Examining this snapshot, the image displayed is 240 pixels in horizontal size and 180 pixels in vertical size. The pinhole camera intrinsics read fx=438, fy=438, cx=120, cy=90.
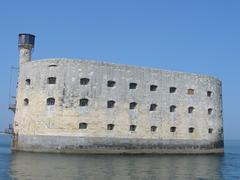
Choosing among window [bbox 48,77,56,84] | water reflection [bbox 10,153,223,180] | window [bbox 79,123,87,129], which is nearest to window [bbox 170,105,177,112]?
window [bbox 79,123,87,129]

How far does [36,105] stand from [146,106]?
29.3ft

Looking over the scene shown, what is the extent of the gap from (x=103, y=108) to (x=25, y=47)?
364 inches

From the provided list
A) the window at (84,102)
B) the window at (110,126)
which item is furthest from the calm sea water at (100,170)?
the window at (84,102)

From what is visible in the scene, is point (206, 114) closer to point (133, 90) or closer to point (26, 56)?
point (133, 90)

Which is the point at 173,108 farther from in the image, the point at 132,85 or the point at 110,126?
the point at 110,126

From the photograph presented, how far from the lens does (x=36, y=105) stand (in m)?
34.1

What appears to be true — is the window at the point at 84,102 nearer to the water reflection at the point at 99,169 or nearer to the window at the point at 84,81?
the window at the point at 84,81

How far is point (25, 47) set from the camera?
124ft

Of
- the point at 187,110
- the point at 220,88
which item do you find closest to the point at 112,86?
the point at 187,110

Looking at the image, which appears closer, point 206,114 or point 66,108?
point 66,108

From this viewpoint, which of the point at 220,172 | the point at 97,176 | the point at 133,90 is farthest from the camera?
the point at 133,90

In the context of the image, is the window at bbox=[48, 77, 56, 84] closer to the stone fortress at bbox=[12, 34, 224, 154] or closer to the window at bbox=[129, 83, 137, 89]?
the stone fortress at bbox=[12, 34, 224, 154]

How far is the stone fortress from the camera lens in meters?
33.4

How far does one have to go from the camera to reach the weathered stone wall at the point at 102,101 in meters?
33.5
